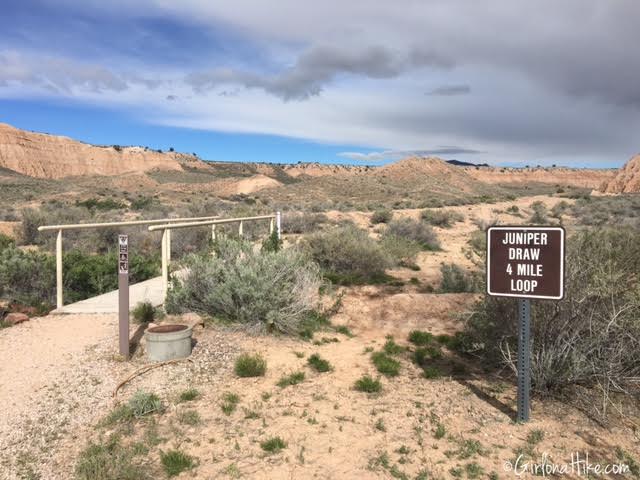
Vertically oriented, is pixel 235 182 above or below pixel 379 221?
above

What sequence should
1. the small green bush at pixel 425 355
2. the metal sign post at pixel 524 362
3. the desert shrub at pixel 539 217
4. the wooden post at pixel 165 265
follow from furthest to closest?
the desert shrub at pixel 539 217 → the wooden post at pixel 165 265 → the small green bush at pixel 425 355 → the metal sign post at pixel 524 362

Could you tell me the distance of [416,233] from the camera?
57.7 feet

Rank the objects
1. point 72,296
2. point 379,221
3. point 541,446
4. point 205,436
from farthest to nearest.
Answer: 1. point 379,221
2. point 72,296
3. point 205,436
4. point 541,446

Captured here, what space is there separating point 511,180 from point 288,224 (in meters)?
101

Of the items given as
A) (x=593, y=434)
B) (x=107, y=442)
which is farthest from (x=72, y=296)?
(x=593, y=434)

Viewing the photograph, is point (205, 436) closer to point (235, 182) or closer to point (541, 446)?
point (541, 446)

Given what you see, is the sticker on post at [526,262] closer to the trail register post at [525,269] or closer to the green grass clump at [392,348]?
the trail register post at [525,269]

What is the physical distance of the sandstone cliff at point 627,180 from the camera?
53.9 meters

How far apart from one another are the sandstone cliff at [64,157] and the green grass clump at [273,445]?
285 ft

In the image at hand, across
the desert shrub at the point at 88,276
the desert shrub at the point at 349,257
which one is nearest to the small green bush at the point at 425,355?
the desert shrub at the point at 349,257

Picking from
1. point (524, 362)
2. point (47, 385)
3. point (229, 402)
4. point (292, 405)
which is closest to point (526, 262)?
point (524, 362)

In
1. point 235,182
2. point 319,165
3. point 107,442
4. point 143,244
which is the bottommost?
point 107,442

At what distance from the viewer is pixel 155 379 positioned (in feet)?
16.4

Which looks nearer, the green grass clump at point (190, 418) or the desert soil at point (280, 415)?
the desert soil at point (280, 415)
